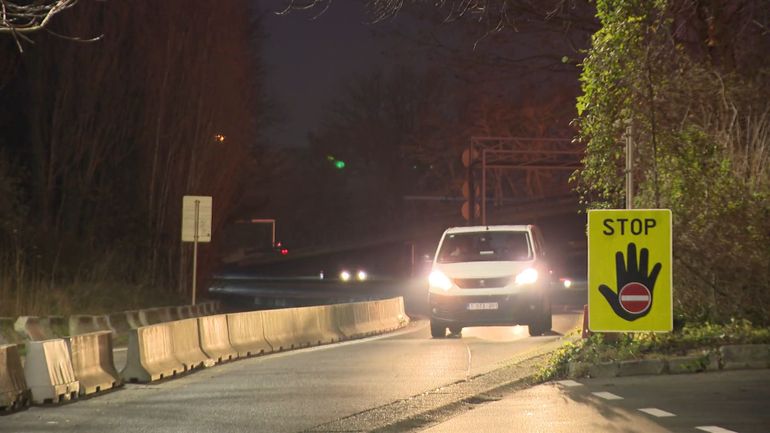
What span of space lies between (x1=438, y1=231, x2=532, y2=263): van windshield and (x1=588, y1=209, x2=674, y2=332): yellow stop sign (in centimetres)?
784

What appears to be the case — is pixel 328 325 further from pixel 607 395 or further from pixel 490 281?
pixel 607 395

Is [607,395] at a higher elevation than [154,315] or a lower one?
lower

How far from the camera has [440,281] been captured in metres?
22.1

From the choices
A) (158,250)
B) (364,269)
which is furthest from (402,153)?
(158,250)

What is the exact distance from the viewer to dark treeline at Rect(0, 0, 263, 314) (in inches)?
1410

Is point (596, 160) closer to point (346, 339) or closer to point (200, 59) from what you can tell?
point (346, 339)

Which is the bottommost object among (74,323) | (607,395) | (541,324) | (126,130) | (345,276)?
(607,395)

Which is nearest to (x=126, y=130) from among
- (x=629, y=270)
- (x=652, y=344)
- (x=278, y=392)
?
(x=278, y=392)

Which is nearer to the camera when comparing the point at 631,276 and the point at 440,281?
the point at 631,276

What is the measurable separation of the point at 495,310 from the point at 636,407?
33.0 feet

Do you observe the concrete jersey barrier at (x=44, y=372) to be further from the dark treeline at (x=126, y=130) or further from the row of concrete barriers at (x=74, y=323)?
the dark treeline at (x=126, y=130)

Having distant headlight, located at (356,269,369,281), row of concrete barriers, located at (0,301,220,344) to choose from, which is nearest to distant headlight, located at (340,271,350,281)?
distant headlight, located at (356,269,369,281)

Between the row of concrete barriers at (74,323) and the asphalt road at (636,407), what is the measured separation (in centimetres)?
912

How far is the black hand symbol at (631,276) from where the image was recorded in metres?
14.1
